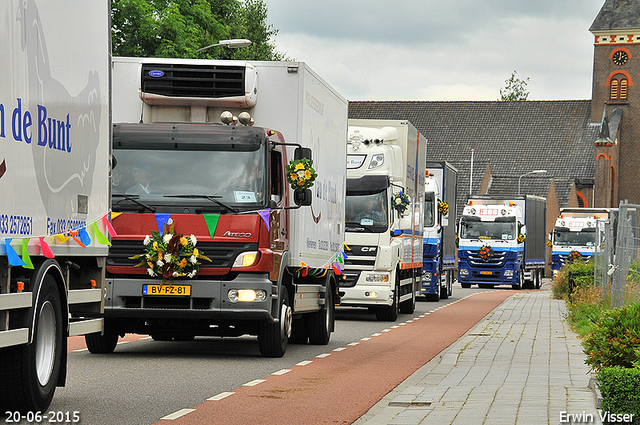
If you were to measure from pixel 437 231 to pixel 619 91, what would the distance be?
176 ft

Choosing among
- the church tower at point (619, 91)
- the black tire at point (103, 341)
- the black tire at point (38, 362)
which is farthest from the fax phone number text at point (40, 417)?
the church tower at point (619, 91)

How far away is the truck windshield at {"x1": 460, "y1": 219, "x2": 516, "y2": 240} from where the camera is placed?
42.3 metres

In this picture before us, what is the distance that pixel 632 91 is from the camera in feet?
255

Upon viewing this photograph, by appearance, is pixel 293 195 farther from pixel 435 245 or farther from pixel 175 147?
pixel 435 245

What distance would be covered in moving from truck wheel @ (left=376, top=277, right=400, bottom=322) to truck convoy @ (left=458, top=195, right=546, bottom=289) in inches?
848

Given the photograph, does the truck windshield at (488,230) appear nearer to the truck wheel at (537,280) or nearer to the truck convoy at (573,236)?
the truck convoy at (573,236)

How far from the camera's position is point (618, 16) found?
77438 millimetres

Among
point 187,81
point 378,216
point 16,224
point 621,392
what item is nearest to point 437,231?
point 378,216

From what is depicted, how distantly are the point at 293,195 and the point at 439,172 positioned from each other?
18623mm

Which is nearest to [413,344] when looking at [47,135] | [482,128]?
[47,135]

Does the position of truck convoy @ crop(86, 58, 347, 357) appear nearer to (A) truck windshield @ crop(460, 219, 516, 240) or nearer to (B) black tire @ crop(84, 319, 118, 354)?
(B) black tire @ crop(84, 319, 118, 354)

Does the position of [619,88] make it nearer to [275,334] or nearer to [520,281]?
[520,281]

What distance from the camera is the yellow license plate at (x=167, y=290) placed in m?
12.1

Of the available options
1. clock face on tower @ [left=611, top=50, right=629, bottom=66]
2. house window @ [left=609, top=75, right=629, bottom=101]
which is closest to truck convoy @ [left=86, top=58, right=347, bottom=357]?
clock face on tower @ [left=611, top=50, right=629, bottom=66]
